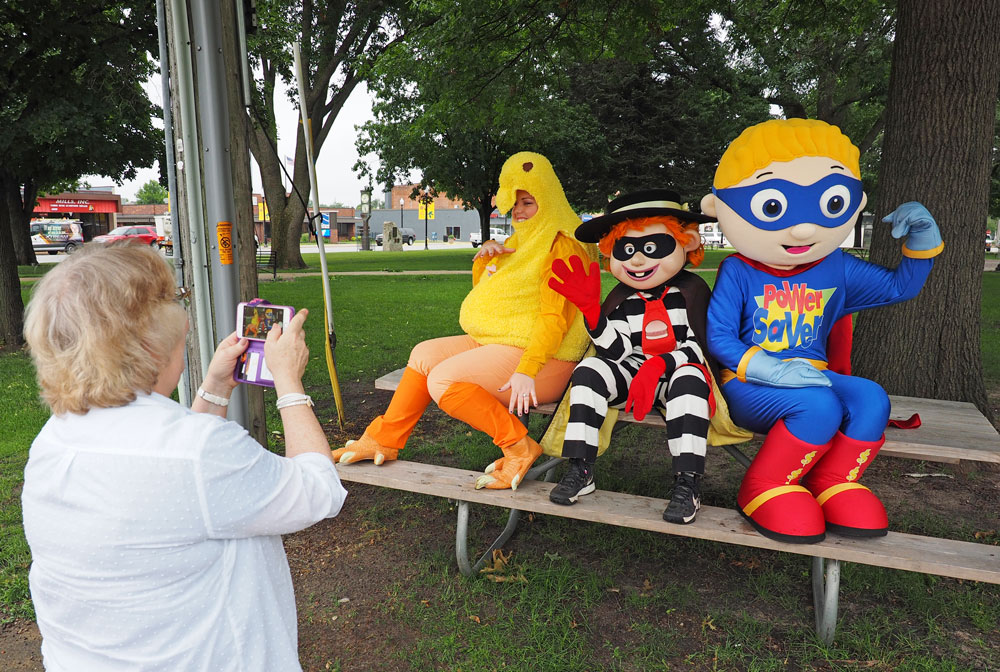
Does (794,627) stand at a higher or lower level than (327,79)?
lower

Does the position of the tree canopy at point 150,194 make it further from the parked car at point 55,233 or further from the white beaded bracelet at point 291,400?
the white beaded bracelet at point 291,400

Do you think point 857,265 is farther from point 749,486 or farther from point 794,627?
point 794,627

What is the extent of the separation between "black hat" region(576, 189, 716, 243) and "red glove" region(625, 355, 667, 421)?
0.64 meters

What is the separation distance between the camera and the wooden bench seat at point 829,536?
2398 mm

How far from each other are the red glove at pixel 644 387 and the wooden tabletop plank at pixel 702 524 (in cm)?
36

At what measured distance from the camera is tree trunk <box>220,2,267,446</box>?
3246 mm

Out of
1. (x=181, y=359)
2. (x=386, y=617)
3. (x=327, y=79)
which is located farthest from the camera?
(x=327, y=79)

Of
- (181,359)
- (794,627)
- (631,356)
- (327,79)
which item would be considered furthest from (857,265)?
(327,79)

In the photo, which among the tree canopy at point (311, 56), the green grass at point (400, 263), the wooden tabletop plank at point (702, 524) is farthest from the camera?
the green grass at point (400, 263)

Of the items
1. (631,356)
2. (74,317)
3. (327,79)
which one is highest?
(327,79)

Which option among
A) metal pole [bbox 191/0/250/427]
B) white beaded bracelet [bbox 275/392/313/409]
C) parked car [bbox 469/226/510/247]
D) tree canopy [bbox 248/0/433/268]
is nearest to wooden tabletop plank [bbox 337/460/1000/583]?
metal pole [bbox 191/0/250/427]

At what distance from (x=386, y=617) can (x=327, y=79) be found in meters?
15.6

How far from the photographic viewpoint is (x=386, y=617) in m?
2.87

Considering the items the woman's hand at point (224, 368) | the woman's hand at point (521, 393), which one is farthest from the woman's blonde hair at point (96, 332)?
the woman's hand at point (521, 393)
